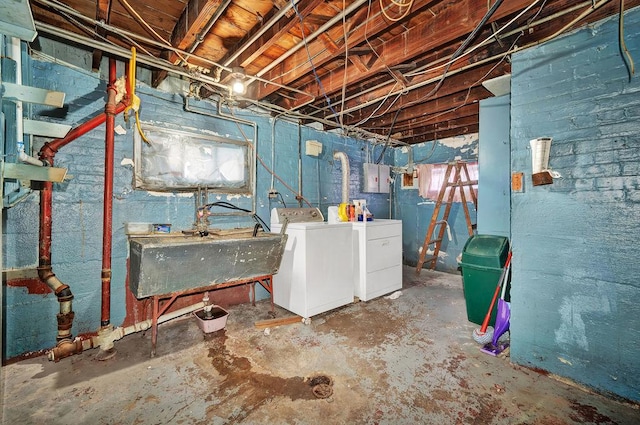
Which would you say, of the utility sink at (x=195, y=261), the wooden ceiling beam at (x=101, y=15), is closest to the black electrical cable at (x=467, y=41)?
the utility sink at (x=195, y=261)

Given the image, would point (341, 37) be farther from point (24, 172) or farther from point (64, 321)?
point (64, 321)

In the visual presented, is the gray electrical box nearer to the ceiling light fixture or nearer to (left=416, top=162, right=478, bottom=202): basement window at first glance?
(left=416, top=162, right=478, bottom=202): basement window

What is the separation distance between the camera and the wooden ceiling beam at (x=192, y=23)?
211 centimetres

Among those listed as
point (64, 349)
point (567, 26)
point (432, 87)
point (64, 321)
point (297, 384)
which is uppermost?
point (432, 87)

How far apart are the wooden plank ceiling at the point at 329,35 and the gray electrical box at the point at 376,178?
1.86 metres

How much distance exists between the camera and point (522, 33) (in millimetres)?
2379

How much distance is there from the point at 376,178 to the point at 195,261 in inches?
152

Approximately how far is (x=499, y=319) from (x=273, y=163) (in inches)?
124

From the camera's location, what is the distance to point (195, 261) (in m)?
2.44

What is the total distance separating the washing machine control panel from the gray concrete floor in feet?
4.35

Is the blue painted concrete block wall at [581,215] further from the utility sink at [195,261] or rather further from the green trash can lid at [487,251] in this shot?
the utility sink at [195,261]

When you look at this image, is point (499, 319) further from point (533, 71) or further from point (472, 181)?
point (472, 181)

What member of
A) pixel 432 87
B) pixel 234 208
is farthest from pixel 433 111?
pixel 234 208

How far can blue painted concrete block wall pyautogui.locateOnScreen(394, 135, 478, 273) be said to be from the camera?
5.19 meters
